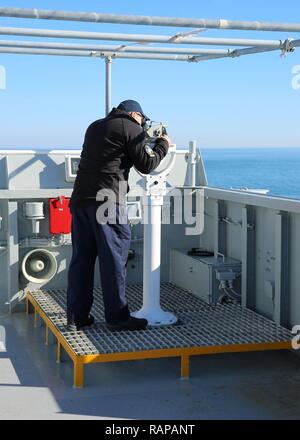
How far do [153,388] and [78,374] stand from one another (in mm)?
458

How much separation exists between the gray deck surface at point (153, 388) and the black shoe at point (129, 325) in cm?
24

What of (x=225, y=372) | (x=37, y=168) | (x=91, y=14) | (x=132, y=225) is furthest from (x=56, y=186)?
(x=91, y=14)

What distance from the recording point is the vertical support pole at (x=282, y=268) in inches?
197

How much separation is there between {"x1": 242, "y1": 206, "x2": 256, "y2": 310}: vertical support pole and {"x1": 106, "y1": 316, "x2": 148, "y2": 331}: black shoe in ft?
3.69

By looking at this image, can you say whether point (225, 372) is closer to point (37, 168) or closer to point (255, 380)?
point (255, 380)

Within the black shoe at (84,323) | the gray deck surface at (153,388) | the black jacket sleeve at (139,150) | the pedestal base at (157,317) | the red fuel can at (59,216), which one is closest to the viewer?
the gray deck surface at (153,388)

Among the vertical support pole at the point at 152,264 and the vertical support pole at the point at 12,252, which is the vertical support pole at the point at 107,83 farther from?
the vertical support pole at the point at 152,264

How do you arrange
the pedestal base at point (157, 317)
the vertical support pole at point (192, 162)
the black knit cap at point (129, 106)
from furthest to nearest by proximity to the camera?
the vertical support pole at point (192, 162)
the pedestal base at point (157, 317)
the black knit cap at point (129, 106)

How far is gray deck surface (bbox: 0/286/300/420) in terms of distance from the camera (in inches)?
154

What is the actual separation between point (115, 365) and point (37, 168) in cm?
222

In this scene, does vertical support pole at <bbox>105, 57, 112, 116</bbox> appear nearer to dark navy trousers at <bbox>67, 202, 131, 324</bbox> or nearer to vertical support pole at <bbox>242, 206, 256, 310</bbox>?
vertical support pole at <bbox>242, 206, 256, 310</bbox>

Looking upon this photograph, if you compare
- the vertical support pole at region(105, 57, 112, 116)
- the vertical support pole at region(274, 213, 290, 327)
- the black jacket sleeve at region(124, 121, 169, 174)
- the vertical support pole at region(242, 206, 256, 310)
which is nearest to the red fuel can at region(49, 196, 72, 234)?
the vertical support pole at region(105, 57, 112, 116)

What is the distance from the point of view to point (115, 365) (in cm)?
478

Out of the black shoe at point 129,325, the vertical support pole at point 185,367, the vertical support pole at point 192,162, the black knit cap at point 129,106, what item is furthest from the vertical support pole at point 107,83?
the vertical support pole at point 185,367
